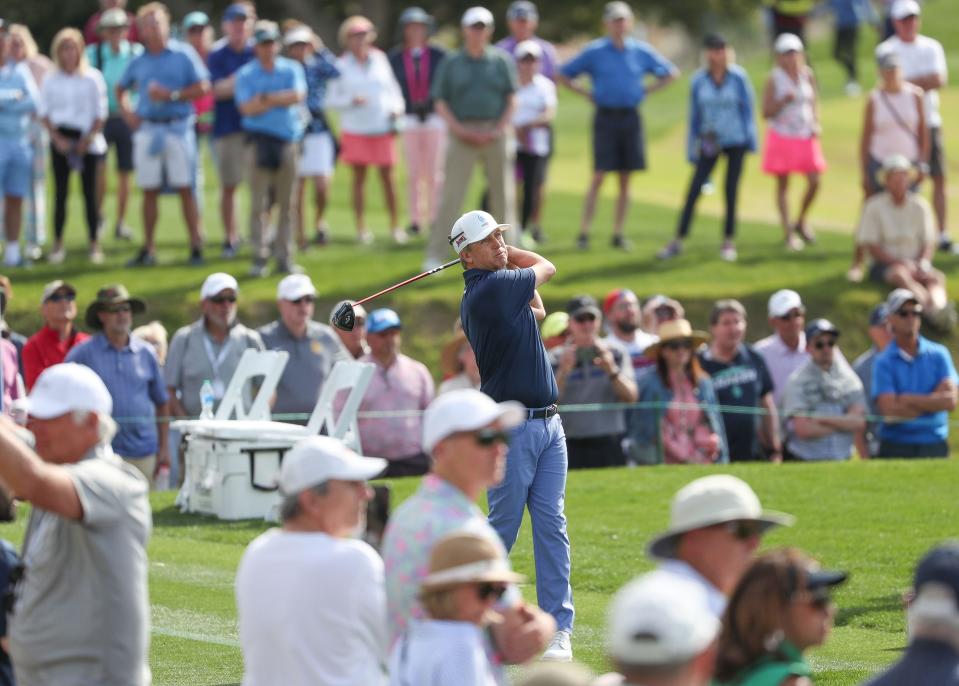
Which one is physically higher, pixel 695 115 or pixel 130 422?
pixel 695 115

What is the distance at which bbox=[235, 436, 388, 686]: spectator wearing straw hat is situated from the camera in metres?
6.15

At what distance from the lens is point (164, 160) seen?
1972 centimetres

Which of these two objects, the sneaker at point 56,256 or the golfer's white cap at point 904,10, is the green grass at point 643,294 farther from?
the golfer's white cap at point 904,10

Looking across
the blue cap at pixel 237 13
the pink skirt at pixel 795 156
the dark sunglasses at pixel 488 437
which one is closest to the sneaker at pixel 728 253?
the pink skirt at pixel 795 156

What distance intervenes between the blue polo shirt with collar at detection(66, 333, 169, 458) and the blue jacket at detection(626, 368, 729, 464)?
3958 mm

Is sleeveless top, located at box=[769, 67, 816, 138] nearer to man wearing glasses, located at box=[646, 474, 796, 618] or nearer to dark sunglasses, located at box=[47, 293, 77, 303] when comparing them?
dark sunglasses, located at box=[47, 293, 77, 303]

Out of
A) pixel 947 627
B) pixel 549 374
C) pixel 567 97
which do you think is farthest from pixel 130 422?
pixel 567 97

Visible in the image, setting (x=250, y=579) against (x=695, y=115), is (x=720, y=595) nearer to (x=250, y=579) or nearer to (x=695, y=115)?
(x=250, y=579)

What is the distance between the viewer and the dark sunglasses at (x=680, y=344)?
15461 millimetres

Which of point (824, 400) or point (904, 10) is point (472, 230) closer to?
point (824, 400)

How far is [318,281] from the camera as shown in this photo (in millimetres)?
20031

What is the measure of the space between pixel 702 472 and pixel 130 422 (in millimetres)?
4539

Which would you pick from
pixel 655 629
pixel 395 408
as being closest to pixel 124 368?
pixel 395 408

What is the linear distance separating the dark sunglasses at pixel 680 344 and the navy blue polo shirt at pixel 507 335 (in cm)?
543
